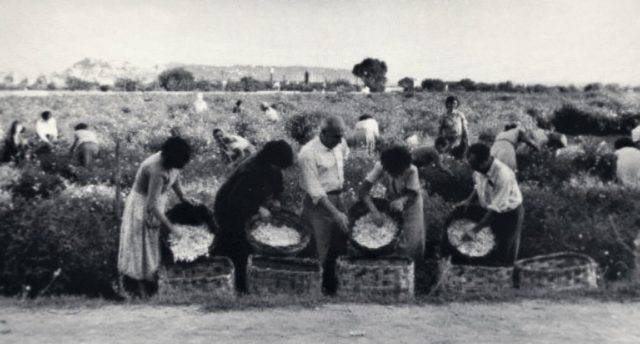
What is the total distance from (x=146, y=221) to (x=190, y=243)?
443mm

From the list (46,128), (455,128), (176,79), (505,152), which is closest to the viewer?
(505,152)

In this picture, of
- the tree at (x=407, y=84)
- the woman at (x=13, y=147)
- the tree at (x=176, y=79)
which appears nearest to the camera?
A: the woman at (x=13, y=147)

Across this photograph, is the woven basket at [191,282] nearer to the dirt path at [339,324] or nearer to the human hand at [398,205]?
the dirt path at [339,324]

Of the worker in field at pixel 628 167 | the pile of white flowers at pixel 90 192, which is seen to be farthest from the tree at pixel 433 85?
the pile of white flowers at pixel 90 192

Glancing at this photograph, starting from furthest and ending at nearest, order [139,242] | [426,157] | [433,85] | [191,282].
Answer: [433,85]
[426,157]
[139,242]
[191,282]

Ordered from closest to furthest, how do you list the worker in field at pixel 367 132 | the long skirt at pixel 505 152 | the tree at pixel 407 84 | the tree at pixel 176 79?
the long skirt at pixel 505 152, the worker in field at pixel 367 132, the tree at pixel 407 84, the tree at pixel 176 79

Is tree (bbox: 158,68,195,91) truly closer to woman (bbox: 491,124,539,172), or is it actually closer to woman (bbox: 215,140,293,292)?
woman (bbox: 491,124,539,172)

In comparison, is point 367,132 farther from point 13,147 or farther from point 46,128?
point 13,147

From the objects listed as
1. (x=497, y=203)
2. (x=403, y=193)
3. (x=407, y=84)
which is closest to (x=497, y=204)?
(x=497, y=203)

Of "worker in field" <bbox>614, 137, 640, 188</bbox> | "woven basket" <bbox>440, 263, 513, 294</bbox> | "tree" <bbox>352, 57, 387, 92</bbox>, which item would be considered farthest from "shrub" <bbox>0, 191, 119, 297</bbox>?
"tree" <bbox>352, 57, 387, 92</bbox>

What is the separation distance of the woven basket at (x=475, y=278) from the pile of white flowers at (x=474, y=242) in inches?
7.5

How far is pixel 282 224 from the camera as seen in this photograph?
21.3 ft

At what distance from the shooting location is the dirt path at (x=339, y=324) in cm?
490

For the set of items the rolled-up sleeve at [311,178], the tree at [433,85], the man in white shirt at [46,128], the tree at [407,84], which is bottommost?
the rolled-up sleeve at [311,178]
